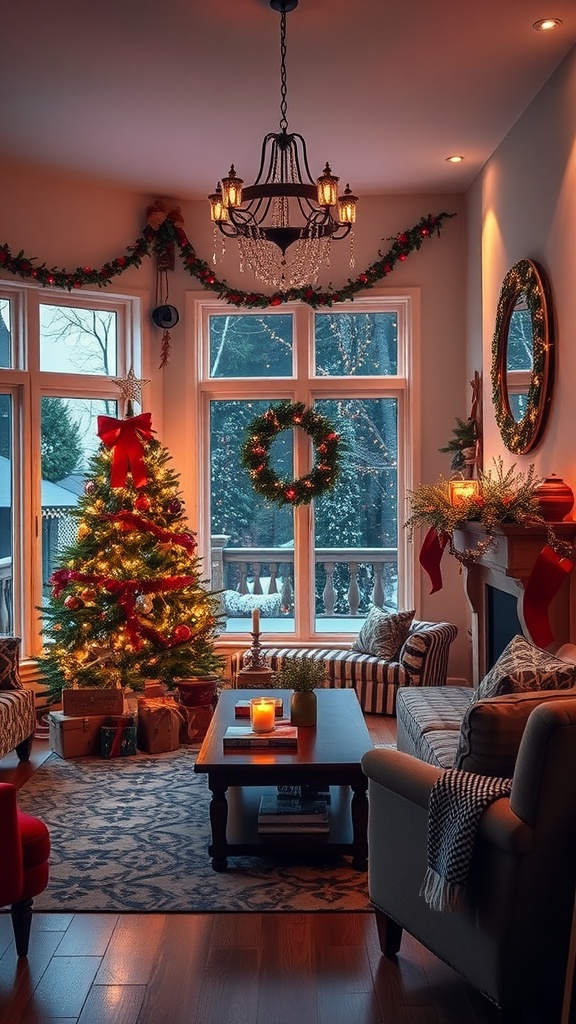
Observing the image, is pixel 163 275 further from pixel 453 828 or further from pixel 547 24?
pixel 453 828

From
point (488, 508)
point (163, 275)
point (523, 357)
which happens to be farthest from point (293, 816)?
point (163, 275)

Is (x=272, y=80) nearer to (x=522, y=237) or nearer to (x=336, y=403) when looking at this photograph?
(x=522, y=237)

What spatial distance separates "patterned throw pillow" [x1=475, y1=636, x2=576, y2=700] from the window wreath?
3.60m

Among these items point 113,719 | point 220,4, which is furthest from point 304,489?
point 220,4

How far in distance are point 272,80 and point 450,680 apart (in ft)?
13.7

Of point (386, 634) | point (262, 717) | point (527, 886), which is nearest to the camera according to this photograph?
point (527, 886)

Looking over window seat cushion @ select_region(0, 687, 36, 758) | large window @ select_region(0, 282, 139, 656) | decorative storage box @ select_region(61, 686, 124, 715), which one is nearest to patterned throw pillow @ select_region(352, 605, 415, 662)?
decorative storage box @ select_region(61, 686, 124, 715)

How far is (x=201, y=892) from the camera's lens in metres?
3.79

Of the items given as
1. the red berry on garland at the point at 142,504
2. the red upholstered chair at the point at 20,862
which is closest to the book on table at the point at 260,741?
the red upholstered chair at the point at 20,862

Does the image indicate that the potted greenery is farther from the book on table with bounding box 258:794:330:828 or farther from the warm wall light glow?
the warm wall light glow

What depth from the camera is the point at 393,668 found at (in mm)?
6594

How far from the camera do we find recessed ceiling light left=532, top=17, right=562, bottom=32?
4348 millimetres

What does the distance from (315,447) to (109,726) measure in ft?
8.41

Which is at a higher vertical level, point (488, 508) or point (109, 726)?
point (488, 508)
